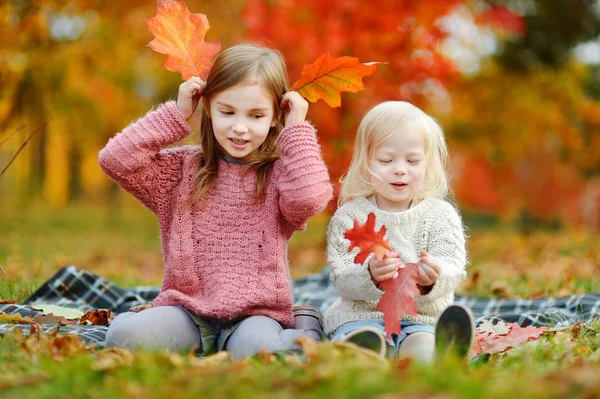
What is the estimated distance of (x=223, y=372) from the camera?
1.87m

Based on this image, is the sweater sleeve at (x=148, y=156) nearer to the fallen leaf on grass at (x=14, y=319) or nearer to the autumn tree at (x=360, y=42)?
the fallen leaf on grass at (x=14, y=319)

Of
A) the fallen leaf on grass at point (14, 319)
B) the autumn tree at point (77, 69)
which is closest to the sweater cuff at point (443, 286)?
the autumn tree at point (77, 69)

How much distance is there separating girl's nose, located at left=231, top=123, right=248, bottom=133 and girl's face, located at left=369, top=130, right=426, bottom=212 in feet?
1.86

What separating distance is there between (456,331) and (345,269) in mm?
594

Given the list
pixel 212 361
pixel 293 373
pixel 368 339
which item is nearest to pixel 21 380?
pixel 212 361

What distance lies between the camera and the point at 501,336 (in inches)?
116

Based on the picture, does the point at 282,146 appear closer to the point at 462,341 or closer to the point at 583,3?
the point at 462,341

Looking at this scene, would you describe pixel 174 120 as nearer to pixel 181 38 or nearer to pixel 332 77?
pixel 181 38

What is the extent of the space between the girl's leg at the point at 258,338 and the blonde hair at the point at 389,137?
702 millimetres

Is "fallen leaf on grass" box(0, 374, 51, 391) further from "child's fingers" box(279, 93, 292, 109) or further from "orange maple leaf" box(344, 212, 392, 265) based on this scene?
"child's fingers" box(279, 93, 292, 109)

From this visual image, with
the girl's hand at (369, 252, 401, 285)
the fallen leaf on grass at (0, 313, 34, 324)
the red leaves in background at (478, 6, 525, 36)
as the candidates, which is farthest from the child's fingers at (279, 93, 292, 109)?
the red leaves in background at (478, 6, 525, 36)

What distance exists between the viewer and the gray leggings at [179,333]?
8.75ft

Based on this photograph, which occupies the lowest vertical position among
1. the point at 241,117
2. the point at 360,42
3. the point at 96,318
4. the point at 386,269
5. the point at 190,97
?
the point at 96,318

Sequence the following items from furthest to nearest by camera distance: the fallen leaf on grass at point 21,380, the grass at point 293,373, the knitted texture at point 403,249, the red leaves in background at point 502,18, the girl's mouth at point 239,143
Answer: the red leaves in background at point 502,18 < the girl's mouth at point 239,143 < the knitted texture at point 403,249 < the fallen leaf on grass at point 21,380 < the grass at point 293,373
